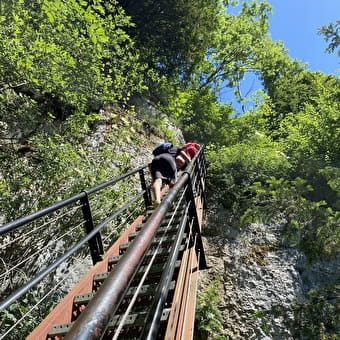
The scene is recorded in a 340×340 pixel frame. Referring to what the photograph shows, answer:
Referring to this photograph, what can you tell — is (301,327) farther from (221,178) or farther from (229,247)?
(221,178)

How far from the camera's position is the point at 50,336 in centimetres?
244

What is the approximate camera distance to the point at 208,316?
576cm

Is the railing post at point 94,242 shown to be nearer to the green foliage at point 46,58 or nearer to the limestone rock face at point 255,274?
the green foliage at point 46,58

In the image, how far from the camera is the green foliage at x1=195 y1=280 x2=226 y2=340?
18.5 ft

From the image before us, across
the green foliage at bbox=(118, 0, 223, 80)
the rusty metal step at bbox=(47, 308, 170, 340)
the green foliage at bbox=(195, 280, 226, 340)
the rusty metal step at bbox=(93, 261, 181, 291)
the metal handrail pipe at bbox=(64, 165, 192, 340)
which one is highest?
the green foliage at bbox=(118, 0, 223, 80)

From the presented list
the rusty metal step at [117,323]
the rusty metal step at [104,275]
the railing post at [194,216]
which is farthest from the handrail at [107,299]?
the railing post at [194,216]

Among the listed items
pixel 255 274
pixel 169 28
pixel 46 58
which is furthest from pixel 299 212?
pixel 169 28

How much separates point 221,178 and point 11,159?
21.9 ft

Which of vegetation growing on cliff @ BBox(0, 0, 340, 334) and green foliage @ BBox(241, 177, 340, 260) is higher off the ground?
vegetation growing on cliff @ BBox(0, 0, 340, 334)

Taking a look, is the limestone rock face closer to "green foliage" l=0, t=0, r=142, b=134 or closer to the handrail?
"green foliage" l=0, t=0, r=142, b=134

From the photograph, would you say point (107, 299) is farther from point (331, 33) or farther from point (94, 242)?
point (331, 33)

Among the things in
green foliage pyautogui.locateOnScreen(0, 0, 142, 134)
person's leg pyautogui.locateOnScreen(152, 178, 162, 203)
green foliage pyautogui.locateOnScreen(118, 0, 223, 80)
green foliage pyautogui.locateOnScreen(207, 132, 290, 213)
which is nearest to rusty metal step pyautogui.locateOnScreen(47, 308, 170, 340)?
person's leg pyautogui.locateOnScreen(152, 178, 162, 203)

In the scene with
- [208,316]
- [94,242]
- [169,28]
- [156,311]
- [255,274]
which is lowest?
[208,316]

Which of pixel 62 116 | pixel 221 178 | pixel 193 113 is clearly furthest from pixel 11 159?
pixel 193 113
